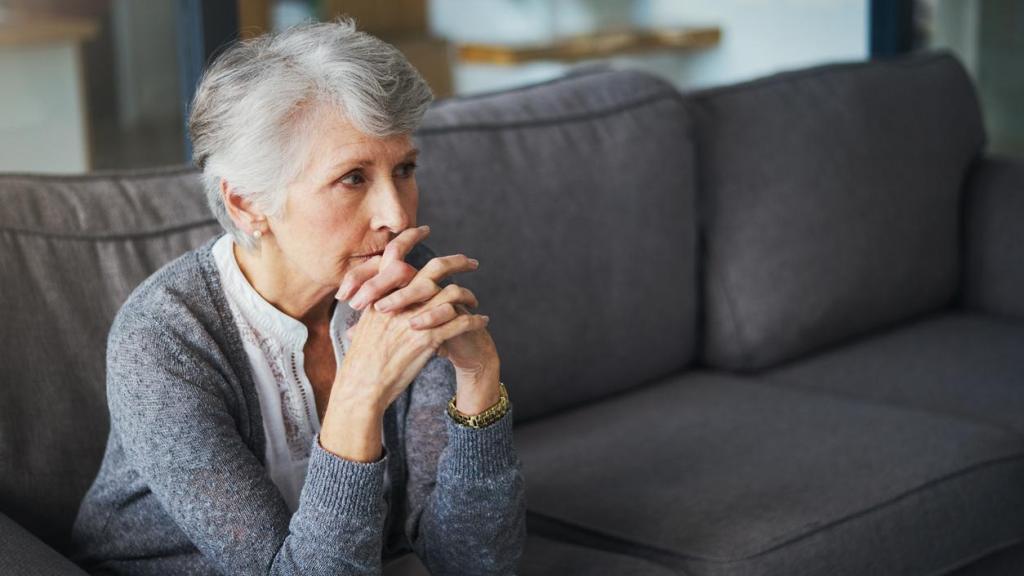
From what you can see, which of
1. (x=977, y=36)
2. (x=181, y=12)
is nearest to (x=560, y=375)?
(x=181, y=12)

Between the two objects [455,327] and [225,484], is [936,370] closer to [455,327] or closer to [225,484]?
[455,327]

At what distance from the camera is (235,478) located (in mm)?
1357

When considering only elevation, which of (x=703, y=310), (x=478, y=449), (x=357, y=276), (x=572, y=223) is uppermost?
(x=357, y=276)

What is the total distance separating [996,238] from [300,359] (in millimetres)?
1778

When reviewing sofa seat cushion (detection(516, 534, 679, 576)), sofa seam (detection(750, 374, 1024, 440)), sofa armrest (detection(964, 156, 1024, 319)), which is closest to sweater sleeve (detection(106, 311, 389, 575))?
sofa seat cushion (detection(516, 534, 679, 576))

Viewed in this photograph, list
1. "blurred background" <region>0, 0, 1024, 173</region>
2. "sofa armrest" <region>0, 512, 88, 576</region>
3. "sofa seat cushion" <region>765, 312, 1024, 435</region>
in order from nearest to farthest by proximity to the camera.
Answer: "sofa armrest" <region>0, 512, 88, 576</region> < "sofa seat cushion" <region>765, 312, 1024, 435</region> < "blurred background" <region>0, 0, 1024, 173</region>

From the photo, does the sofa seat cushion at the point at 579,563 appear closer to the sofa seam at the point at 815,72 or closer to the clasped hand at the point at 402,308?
the clasped hand at the point at 402,308

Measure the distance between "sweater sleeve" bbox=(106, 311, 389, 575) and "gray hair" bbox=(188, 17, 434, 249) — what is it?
0.20 m

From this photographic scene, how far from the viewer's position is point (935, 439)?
202 cm

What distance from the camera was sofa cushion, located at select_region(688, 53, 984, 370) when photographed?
244 cm

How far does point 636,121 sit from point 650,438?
576 millimetres

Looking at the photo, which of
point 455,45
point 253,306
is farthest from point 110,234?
A: point 455,45

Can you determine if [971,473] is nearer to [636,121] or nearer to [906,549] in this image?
[906,549]

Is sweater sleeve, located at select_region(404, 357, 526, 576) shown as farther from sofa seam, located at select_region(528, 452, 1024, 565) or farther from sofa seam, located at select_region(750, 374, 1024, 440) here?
sofa seam, located at select_region(750, 374, 1024, 440)
